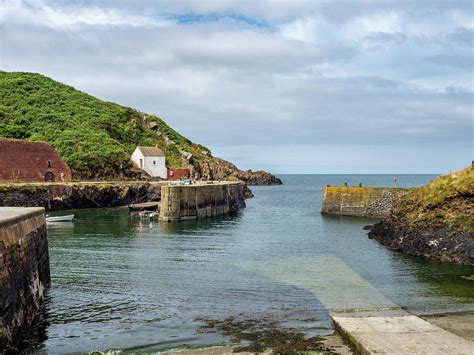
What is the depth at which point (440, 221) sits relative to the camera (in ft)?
90.8

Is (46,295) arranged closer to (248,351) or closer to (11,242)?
(11,242)

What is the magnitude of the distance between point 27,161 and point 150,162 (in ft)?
79.5

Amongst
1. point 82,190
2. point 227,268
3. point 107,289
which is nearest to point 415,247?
point 227,268

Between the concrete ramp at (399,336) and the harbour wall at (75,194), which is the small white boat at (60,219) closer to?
the harbour wall at (75,194)

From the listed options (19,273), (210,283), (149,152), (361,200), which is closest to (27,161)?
(149,152)

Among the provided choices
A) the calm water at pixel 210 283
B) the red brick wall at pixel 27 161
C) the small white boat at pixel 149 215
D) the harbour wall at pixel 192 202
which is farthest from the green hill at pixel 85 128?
the calm water at pixel 210 283

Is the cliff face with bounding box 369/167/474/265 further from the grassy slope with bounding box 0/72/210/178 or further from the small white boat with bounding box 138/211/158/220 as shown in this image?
the grassy slope with bounding box 0/72/210/178

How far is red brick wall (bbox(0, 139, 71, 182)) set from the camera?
6450cm

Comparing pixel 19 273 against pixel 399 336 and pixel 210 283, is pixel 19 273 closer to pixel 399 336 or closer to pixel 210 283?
pixel 210 283

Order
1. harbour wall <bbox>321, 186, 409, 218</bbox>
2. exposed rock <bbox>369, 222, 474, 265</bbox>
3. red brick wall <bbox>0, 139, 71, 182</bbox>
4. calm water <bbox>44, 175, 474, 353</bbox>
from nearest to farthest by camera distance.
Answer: calm water <bbox>44, 175, 474, 353</bbox> < exposed rock <bbox>369, 222, 474, 265</bbox> < harbour wall <bbox>321, 186, 409, 218</bbox> < red brick wall <bbox>0, 139, 71, 182</bbox>

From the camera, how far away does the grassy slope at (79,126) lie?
81.4 meters

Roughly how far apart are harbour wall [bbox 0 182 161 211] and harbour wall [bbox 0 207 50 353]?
39.2 m

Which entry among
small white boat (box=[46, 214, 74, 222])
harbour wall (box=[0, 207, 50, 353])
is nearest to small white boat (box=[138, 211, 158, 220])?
small white boat (box=[46, 214, 74, 222])

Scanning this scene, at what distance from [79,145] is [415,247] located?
67.9 meters
